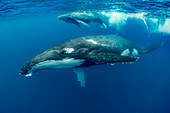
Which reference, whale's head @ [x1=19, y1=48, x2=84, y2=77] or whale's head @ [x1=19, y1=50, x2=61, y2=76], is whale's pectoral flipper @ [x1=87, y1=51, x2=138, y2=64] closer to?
whale's head @ [x1=19, y1=48, x2=84, y2=77]

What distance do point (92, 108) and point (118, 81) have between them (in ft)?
21.2

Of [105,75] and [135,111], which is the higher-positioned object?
[105,75]

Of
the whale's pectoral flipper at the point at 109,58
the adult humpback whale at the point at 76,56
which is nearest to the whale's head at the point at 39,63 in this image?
the adult humpback whale at the point at 76,56

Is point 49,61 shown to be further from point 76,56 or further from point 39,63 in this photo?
A: point 76,56

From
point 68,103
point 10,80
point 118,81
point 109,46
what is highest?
point 109,46

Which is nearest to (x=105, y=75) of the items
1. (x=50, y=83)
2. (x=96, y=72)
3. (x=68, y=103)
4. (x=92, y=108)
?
(x=96, y=72)

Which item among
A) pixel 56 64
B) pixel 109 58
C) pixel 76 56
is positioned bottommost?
pixel 56 64

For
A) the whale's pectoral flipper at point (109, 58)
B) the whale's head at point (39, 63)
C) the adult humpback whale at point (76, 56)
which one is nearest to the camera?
the whale's pectoral flipper at point (109, 58)

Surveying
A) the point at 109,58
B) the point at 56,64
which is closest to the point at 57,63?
the point at 56,64

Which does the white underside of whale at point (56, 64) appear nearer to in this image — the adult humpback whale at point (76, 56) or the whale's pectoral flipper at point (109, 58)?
the adult humpback whale at point (76, 56)

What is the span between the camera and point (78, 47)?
6.94 m

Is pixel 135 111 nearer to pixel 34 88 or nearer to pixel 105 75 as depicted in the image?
pixel 105 75

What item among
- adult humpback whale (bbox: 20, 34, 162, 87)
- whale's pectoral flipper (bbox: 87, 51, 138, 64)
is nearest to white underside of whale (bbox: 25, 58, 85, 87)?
adult humpback whale (bbox: 20, 34, 162, 87)

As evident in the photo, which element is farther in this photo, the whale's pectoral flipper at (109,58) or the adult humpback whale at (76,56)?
the adult humpback whale at (76,56)
